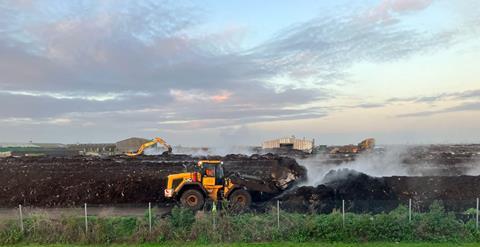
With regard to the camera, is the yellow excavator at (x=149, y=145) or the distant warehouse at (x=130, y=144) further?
the distant warehouse at (x=130, y=144)

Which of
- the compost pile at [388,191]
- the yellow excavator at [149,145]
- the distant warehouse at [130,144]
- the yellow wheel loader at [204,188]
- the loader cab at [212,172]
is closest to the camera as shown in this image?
the yellow wheel loader at [204,188]

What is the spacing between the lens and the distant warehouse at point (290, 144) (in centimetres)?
7856

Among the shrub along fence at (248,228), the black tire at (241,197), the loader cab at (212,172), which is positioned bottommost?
the shrub along fence at (248,228)

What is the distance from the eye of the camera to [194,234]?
12977 millimetres

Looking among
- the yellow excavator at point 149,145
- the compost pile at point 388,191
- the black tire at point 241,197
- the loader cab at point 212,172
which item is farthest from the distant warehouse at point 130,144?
the black tire at point 241,197

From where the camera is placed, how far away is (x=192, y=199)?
17.9 metres

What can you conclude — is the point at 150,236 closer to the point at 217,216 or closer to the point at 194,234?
the point at 194,234

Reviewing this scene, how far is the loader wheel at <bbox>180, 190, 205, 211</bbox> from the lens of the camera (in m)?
17.8

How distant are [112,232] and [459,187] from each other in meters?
17.9

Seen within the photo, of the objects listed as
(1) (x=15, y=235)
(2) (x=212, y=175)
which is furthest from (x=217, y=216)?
(1) (x=15, y=235)

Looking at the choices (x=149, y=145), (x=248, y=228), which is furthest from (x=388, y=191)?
(x=149, y=145)

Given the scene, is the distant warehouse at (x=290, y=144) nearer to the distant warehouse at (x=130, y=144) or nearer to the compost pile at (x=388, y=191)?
the distant warehouse at (x=130, y=144)

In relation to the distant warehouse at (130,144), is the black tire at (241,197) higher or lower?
lower

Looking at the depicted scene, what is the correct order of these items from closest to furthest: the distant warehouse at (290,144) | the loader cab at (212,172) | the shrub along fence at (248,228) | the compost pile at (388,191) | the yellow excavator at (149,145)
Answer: the shrub along fence at (248,228) < the loader cab at (212,172) < the compost pile at (388,191) < the yellow excavator at (149,145) < the distant warehouse at (290,144)
